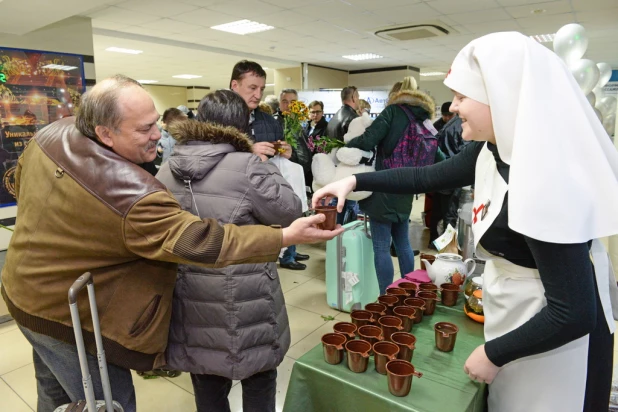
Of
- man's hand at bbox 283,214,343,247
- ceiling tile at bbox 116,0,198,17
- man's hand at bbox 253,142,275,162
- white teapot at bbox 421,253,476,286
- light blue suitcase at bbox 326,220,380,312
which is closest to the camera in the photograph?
man's hand at bbox 283,214,343,247

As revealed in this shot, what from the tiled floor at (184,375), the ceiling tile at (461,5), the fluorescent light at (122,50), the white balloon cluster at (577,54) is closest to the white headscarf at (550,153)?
the tiled floor at (184,375)

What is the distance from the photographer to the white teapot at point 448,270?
1.73 metres

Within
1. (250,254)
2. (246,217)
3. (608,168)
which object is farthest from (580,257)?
(246,217)

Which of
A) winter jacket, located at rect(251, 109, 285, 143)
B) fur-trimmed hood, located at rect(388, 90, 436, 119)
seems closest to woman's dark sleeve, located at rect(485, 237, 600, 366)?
fur-trimmed hood, located at rect(388, 90, 436, 119)

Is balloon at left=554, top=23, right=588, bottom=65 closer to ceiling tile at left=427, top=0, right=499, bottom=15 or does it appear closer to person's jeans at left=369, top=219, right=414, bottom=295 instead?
ceiling tile at left=427, top=0, right=499, bottom=15

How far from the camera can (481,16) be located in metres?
5.84

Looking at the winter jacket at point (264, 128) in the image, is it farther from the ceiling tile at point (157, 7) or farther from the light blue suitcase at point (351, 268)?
the ceiling tile at point (157, 7)

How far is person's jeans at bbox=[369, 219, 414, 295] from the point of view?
2.84m

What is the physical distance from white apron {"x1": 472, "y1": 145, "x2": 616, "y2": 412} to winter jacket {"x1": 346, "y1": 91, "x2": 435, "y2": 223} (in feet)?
5.42

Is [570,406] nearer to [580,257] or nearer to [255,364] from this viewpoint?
[580,257]

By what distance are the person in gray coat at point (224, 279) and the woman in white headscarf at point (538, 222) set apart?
68cm

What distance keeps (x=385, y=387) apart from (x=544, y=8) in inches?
234

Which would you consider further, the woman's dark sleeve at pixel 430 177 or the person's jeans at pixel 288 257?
the person's jeans at pixel 288 257

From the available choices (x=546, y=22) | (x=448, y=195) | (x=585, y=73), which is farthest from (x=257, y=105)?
(x=546, y=22)
